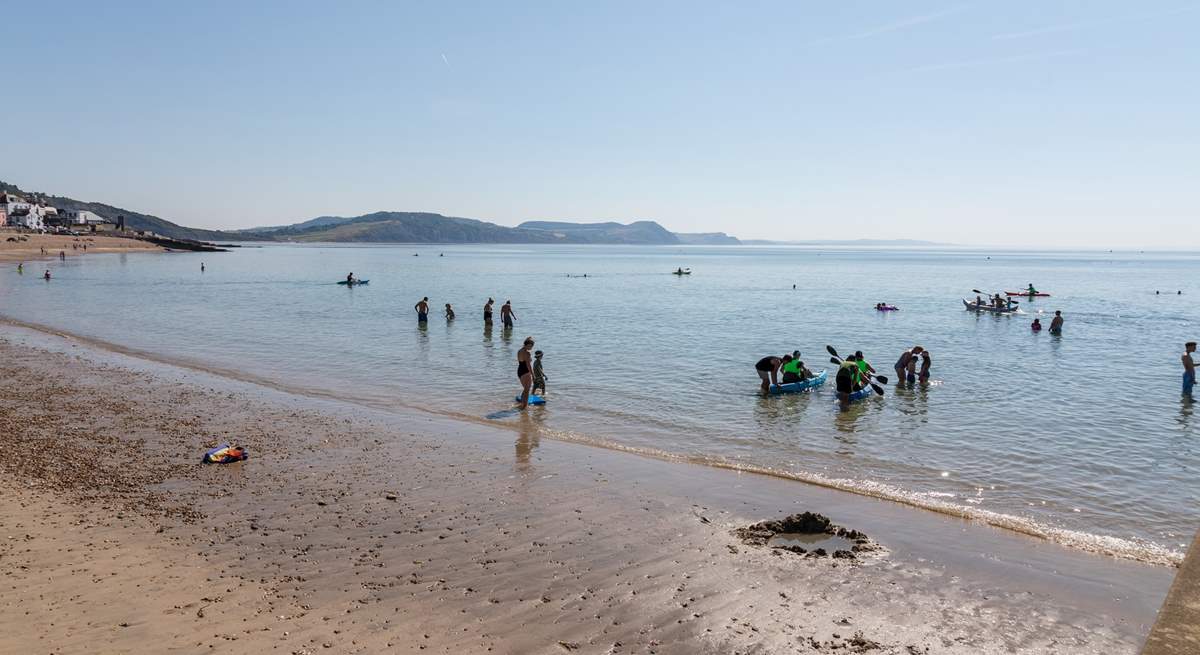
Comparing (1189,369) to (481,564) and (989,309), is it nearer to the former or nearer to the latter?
(481,564)

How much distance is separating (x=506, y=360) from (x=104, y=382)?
36.7 ft

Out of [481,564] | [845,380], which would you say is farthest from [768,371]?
[481,564]

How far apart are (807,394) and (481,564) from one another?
13.2 m

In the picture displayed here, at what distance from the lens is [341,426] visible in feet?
48.5

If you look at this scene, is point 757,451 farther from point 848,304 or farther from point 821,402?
point 848,304

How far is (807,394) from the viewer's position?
19.4m

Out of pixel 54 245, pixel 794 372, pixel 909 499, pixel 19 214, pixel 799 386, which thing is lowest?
pixel 909 499

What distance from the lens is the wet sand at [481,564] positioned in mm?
6598

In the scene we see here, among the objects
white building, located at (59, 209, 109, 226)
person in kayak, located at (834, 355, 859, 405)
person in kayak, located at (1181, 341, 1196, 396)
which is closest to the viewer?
person in kayak, located at (834, 355, 859, 405)

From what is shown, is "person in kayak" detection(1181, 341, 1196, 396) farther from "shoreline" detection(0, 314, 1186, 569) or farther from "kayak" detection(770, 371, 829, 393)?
"shoreline" detection(0, 314, 1186, 569)

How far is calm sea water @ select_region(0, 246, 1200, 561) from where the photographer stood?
39.9 ft

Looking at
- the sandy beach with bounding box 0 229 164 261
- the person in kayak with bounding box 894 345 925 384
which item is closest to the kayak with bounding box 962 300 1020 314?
the person in kayak with bounding box 894 345 925 384

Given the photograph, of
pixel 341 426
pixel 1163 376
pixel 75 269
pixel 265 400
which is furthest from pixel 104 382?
pixel 75 269

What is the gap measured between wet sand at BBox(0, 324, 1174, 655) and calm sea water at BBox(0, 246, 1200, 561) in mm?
2026
